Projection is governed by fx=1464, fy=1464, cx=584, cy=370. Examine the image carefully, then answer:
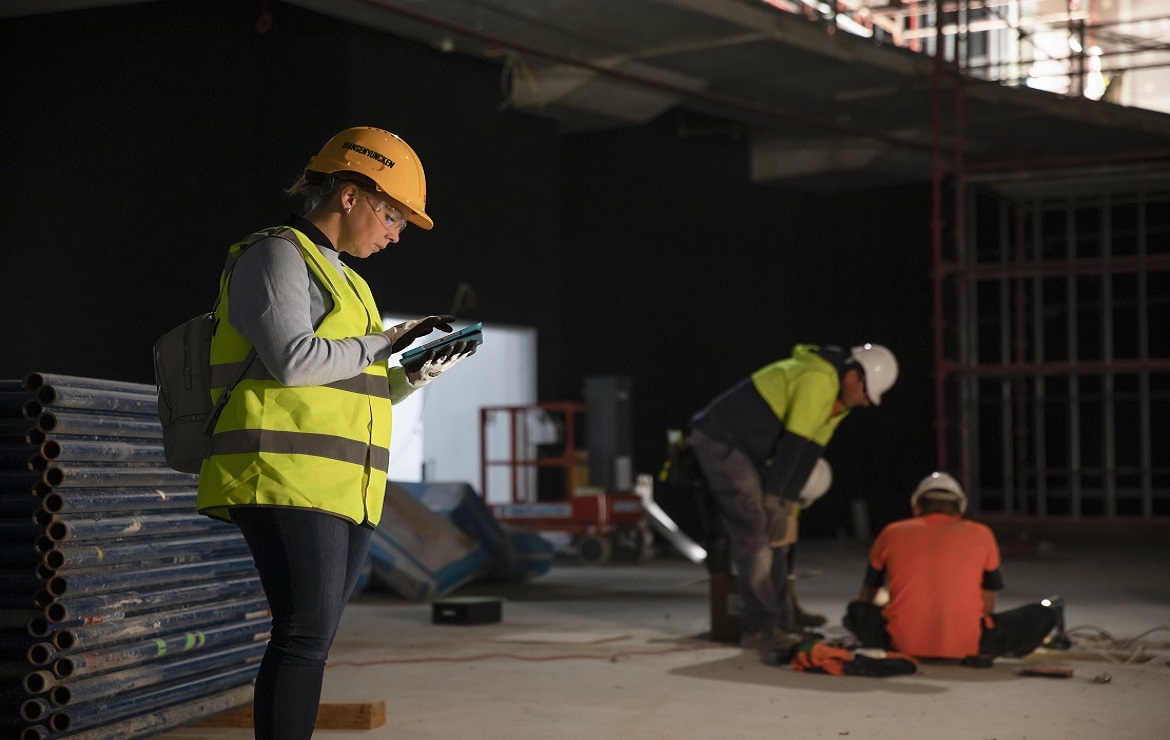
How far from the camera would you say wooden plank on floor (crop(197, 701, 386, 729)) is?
16.3 ft

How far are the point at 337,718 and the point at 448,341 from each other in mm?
2167

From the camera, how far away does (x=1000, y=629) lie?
6547 millimetres

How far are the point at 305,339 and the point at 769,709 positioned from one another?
3114 millimetres

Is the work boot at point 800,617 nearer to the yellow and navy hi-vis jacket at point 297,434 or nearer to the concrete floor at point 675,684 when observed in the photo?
the concrete floor at point 675,684

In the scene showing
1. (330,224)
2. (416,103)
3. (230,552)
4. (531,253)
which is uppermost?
(416,103)

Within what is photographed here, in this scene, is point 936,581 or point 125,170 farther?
point 125,170

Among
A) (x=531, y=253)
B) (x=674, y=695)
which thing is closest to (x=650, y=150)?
(x=531, y=253)

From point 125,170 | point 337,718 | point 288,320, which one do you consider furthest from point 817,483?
point 125,170

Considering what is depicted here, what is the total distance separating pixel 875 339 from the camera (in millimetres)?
17062

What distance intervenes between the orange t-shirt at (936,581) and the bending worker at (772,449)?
786mm

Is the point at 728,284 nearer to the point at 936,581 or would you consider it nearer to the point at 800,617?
the point at 800,617

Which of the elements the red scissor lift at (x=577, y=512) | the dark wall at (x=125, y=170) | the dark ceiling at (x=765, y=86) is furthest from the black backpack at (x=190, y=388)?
the red scissor lift at (x=577, y=512)

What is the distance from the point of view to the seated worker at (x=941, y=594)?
6336mm

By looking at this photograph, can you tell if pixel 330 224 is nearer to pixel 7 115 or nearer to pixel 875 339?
pixel 7 115
